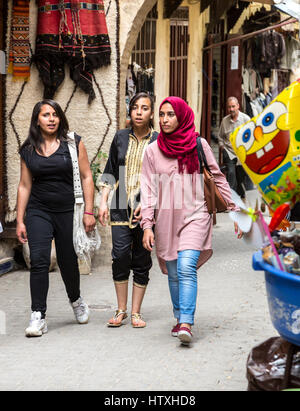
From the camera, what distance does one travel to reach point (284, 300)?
324 centimetres

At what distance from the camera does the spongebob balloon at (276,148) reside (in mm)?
3622

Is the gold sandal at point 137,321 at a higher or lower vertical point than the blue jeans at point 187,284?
lower

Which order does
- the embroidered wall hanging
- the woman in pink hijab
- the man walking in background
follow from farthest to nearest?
the man walking in background
the embroidered wall hanging
the woman in pink hijab

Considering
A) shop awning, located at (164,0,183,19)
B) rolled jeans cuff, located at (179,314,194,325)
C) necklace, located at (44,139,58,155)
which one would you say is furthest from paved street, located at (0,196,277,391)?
shop awning, located at (164,0,183,19)

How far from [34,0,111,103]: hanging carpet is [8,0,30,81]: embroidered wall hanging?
121mm

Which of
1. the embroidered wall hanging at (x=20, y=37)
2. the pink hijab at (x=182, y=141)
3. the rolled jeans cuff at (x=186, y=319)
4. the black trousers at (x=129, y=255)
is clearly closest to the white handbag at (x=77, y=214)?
the black trousers at (x=129, y=255)

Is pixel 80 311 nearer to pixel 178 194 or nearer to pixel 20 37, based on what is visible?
pixel 178 194

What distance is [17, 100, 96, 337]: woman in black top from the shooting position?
5480mm

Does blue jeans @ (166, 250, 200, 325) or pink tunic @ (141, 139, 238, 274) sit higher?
pink tunic @ (141, 139, 238, 274)

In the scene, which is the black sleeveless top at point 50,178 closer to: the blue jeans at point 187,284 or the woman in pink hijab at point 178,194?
the woman in pink hijab at point 178,194

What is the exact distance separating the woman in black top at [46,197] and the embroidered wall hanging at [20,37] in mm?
2305

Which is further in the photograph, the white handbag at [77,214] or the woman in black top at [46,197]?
the white handbag at [77,214]

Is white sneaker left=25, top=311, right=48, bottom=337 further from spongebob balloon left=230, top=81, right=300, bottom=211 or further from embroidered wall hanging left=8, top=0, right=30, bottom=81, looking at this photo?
embroidered wall hanging left=8, top=0, right=30, bottom=81

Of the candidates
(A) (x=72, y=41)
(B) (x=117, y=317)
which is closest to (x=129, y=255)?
(B) (x=117, y=317)
